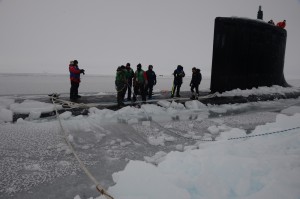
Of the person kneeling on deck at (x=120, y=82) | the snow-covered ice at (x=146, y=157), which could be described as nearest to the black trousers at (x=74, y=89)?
the person kneeling on deck at (x=120, y=82)

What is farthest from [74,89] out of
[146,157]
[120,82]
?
[146,157]

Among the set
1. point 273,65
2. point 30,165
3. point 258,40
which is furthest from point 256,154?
point 273,65

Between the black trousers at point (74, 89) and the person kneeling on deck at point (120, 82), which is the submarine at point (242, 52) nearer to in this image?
the person kneeling on deck at point (120, 82)

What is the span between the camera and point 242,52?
42.3 ft

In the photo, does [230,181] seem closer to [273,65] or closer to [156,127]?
[156,127]

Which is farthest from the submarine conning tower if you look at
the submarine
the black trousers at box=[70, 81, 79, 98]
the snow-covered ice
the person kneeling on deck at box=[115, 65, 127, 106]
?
the black trousers at box=[70, 81, 79, 98]

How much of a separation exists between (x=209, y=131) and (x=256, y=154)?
93.3 inches

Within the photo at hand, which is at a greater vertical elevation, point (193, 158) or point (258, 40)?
point (258, 40)

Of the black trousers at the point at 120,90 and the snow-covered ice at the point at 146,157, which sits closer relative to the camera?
the snow-covered ice at the point at 146,157

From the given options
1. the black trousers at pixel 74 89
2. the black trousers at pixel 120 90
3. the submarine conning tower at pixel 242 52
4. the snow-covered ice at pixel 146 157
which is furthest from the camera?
the submarine conning tower at pixel 242 52

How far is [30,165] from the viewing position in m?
4.82

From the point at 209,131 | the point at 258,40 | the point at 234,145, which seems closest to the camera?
the point at 234,145

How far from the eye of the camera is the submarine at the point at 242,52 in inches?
492

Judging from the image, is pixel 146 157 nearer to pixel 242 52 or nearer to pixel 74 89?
pixel 74 89
